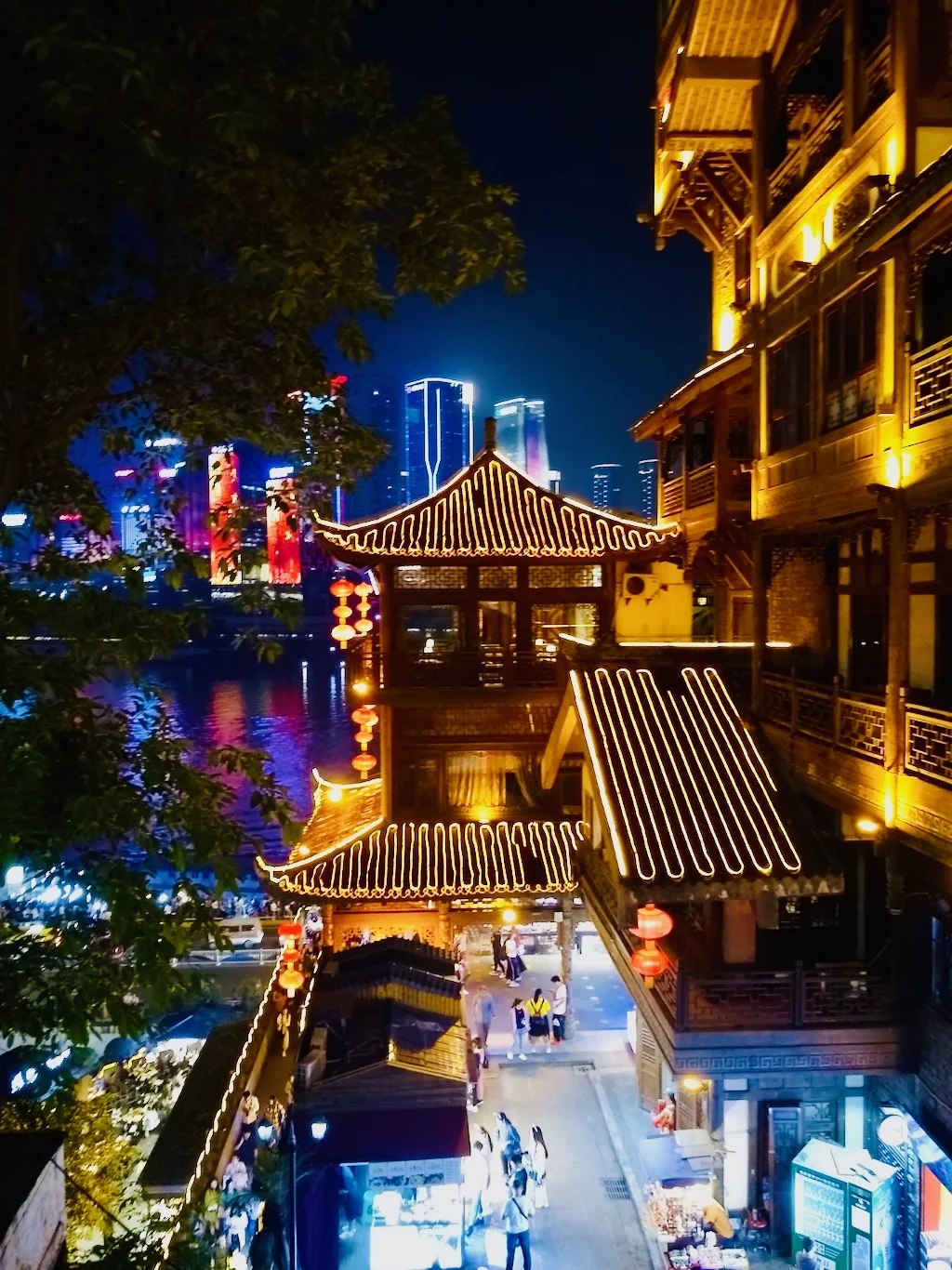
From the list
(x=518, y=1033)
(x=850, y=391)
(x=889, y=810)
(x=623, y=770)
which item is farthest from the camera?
(x=518, y=1033)

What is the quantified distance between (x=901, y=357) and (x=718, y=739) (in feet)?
16.0

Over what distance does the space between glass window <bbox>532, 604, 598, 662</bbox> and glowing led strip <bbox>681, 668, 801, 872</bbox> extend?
215 inches

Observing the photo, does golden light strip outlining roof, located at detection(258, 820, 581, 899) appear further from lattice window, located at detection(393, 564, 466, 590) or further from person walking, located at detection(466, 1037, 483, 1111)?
lattice window, located at detection(393, 564, 466, 590)

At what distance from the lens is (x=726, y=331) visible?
1638 centimetres

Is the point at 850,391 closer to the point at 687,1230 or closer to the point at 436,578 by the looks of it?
the point at 436,578

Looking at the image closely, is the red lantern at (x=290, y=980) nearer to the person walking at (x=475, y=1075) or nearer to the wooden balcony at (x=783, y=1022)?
the person walking at (x=475, y=1075)

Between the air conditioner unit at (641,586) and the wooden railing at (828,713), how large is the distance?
8484 mm

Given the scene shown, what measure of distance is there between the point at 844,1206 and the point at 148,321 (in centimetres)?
1128

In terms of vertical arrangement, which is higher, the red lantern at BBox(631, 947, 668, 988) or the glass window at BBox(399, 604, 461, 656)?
the glass window at BBox(399, 604, 461, 656)

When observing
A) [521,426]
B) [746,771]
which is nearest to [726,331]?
[746,771]

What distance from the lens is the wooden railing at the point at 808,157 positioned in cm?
1045

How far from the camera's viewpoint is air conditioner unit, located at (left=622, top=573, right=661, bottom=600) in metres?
19.6

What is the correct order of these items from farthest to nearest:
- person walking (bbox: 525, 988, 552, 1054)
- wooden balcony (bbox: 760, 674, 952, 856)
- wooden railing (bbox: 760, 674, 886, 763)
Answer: person walking (bbox: 525, 988, 552, 1054), wooden railing (bbox: 760, 674, 886, 763), wooden balcony (bbox: 760, 674, 952, 856)

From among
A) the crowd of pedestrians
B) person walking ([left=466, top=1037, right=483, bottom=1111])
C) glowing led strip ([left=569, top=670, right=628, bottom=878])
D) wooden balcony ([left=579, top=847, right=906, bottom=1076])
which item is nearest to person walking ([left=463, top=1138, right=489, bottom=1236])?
the crowd of pedestrians
